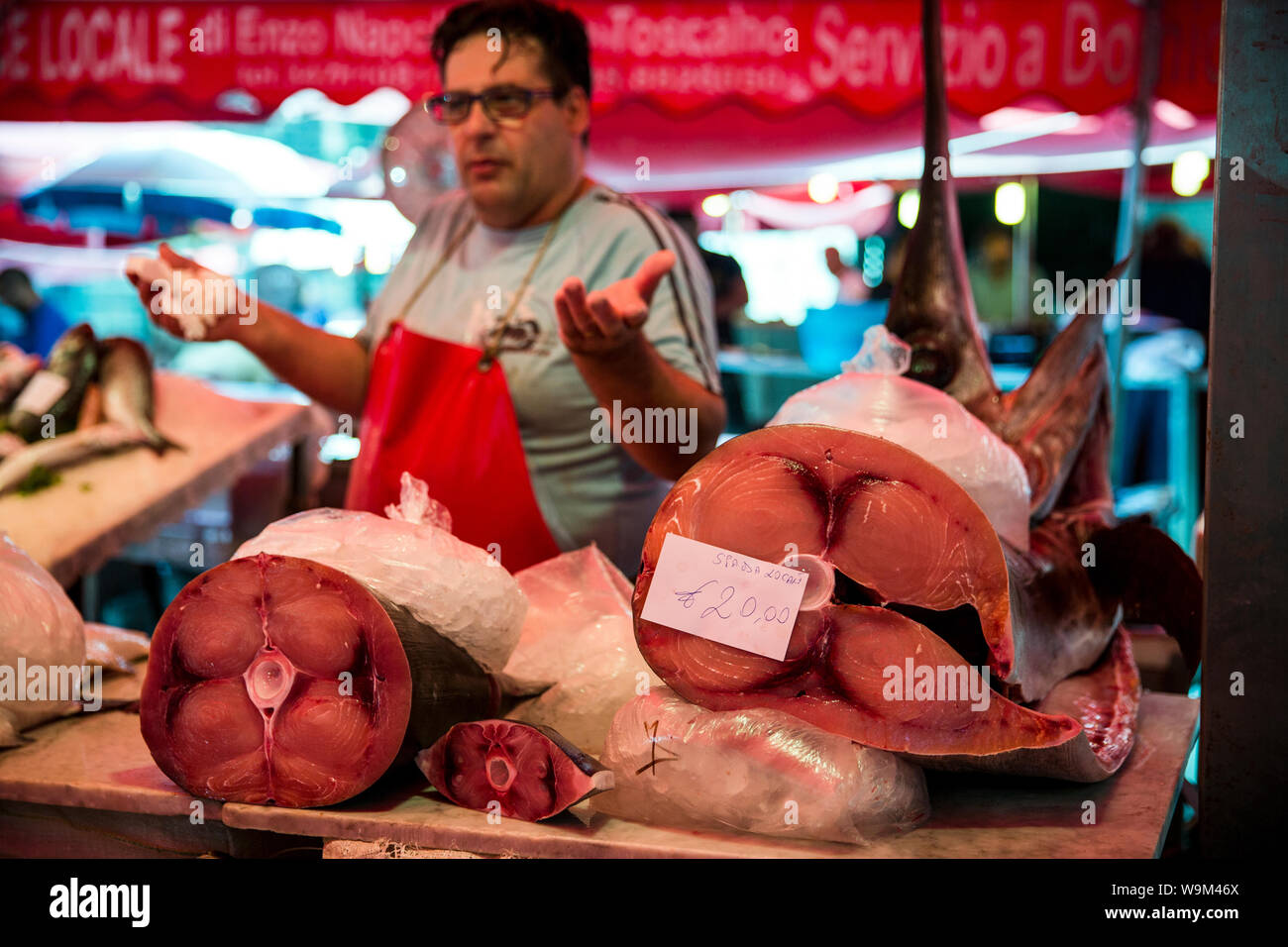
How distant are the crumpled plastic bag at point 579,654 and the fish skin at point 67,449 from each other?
163 centimetres

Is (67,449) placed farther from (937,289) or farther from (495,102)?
(937,289)

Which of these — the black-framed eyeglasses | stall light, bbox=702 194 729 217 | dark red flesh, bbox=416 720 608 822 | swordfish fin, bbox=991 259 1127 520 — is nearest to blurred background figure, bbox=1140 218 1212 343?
stall light, bbox=702 194 729 217

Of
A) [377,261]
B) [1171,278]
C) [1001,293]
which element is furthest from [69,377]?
[377,261]

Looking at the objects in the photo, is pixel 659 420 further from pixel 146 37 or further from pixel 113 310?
pixel 113 310

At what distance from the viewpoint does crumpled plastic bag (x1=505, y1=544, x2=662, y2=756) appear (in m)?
1.63

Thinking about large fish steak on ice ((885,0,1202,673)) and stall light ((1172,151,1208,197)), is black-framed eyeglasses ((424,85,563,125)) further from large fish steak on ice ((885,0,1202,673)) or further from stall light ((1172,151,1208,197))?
stall light ((1172,151,1208,197))

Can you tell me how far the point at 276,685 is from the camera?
144cm

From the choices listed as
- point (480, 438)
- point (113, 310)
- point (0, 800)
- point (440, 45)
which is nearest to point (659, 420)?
point (480, 438)

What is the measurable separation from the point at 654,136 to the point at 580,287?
4558mm

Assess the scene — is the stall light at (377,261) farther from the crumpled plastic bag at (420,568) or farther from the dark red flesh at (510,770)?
the dark red flesh at (510,770)

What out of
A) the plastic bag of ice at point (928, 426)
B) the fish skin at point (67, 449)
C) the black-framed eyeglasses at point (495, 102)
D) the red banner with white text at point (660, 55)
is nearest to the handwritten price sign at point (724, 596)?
the plastic bag of ice at point (928, 426)

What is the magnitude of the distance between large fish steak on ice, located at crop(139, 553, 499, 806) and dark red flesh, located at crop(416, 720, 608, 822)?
0.06 meters

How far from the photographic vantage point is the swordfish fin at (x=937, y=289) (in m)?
2.04

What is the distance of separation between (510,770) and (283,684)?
0.97ft
